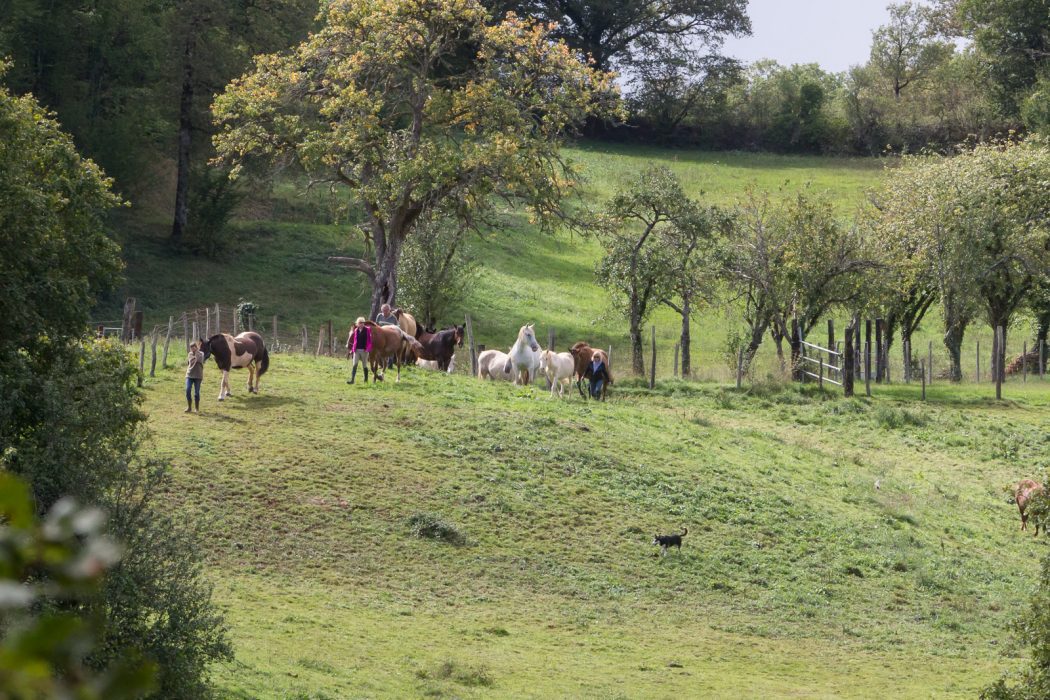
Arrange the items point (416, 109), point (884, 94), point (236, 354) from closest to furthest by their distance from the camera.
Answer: point (236, 354) → point (416, 109) → point (884, 94)

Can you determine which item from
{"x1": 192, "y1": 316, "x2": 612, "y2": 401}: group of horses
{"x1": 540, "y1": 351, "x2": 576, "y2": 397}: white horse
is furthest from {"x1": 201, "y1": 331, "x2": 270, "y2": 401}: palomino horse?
{"x1": 540, "y1": 351, "x2": 576, "y2": 397}: white horse

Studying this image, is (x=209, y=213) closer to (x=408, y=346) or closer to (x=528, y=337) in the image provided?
(x=408, y=346)

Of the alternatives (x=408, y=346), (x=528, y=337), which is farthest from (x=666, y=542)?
(x=408, y=346)

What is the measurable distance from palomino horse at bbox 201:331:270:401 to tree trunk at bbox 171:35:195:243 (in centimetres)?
2629

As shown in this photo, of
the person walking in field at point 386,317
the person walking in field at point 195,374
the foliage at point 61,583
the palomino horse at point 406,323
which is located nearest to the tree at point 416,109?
the palomino horse at point 406,323

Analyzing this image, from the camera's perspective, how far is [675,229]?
152 ft

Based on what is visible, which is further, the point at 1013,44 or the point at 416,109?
the point at 1013,44

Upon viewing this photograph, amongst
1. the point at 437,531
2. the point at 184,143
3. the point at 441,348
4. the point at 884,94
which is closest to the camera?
the point at 437,531

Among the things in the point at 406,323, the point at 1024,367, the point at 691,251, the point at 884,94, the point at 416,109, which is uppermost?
the point at 884,94

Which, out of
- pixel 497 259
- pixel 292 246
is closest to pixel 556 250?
pixel 497 259

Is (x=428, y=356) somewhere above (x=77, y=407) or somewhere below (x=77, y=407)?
below

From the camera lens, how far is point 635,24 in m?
83.1

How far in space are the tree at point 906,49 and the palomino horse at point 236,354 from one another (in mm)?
73968

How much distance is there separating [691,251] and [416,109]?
41.7 ft
